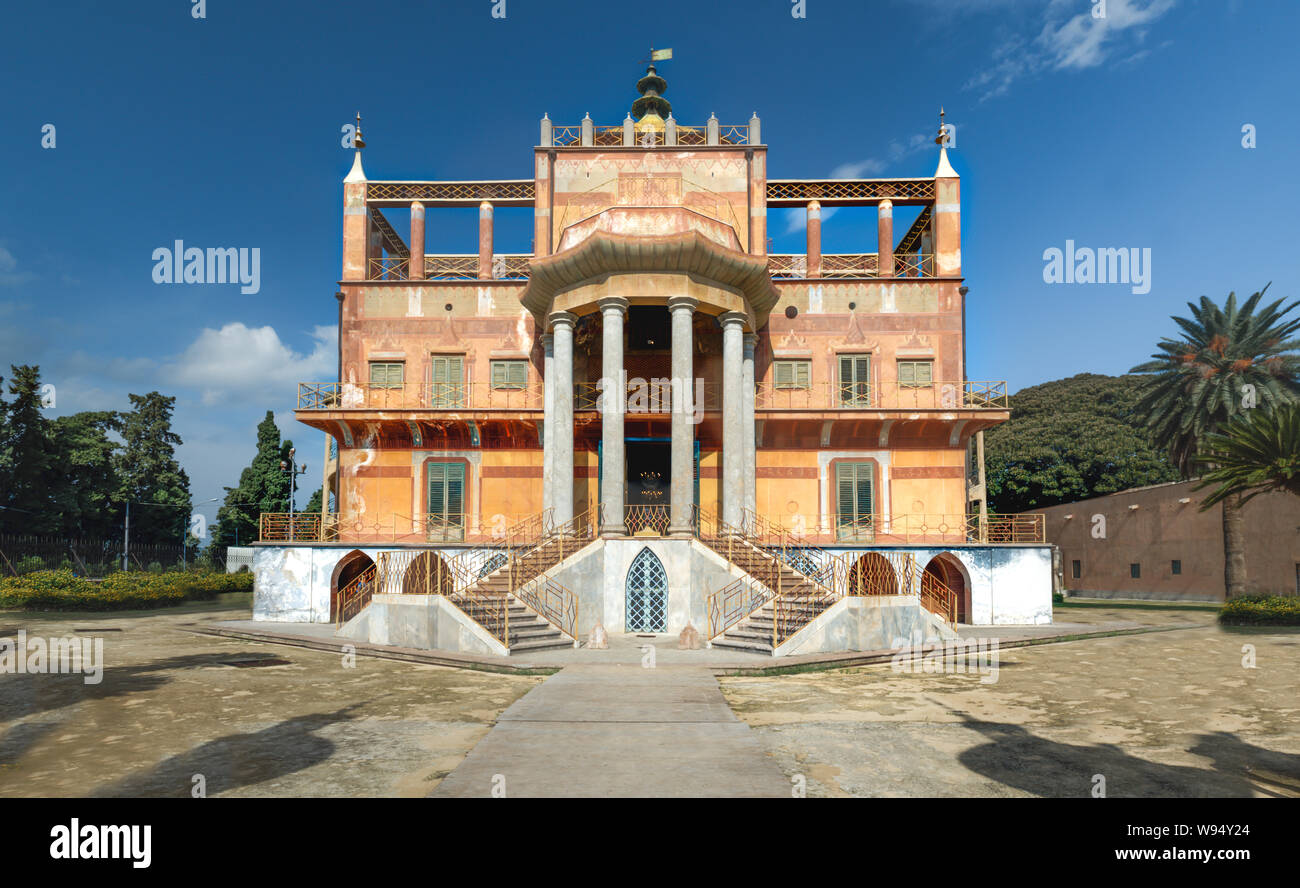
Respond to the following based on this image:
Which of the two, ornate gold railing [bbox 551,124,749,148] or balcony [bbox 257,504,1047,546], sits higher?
ornate gold railing [bbox 551,124,749,148]

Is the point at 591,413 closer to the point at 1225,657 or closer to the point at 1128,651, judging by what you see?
the point at 1128,651

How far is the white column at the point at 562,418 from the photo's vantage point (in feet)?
74.8

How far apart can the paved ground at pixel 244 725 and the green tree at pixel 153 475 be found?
156 ft

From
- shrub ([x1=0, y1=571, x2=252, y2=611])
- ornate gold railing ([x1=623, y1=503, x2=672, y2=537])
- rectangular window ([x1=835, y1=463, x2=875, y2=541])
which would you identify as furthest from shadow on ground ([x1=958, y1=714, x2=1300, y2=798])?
shrub ([x1=0, y1=571, x2=252, y2=611])

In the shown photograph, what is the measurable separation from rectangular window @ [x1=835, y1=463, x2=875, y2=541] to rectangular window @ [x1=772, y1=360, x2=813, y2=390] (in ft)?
11.1

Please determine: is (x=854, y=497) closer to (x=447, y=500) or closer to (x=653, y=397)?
(x=653, y=397)

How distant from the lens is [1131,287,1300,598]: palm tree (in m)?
34.2

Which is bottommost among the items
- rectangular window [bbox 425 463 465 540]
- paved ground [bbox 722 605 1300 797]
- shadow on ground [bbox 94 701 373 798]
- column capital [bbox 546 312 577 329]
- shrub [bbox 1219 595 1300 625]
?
shrub [bbox 1219 595 1300 625]

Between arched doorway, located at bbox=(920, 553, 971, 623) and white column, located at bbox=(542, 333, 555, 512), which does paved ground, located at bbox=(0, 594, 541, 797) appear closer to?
white column, located at bbox=(542, 333, 555, 512)

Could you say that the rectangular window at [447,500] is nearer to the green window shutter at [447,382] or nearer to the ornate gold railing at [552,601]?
the green window shutter at [447,382]

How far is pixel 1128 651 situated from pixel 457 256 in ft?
85.9

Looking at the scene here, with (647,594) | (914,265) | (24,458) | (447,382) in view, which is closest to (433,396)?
(447,382)

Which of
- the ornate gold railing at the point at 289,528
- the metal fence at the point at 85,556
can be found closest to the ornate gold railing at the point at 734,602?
the ornate gold railing at the point at 289,528
